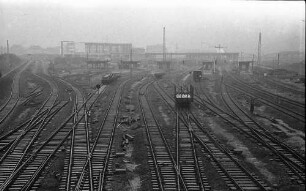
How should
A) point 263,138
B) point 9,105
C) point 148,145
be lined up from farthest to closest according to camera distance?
point 9,105
point 263,138
point 148,145

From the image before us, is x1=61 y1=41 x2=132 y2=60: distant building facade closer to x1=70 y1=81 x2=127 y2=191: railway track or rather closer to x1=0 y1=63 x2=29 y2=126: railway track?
x1=0 y1=63 x2=29 y2=126: railway track

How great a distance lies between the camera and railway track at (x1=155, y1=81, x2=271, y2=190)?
382 inches

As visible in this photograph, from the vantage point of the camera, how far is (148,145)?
13461 mm

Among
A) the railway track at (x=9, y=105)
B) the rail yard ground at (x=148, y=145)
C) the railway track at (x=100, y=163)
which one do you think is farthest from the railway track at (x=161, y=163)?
the railway track at (x=9, y=105)

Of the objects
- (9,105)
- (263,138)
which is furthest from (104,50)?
(263,138)

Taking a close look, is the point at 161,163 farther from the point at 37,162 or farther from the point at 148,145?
the point at 37,162

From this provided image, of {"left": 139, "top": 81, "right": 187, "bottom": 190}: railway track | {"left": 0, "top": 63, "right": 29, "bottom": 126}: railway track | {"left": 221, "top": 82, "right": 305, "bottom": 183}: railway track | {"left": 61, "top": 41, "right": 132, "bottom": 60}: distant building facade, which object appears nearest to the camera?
{"left": 139, "top": 81, "right": 187, "bottom": 190}: railway track

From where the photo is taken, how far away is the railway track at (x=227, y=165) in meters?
9.70

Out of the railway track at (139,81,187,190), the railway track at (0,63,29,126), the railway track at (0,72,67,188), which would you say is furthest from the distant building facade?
the railway track at (139,81,187,190)

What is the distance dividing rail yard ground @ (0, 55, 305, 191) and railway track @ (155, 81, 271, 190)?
32 millimetres

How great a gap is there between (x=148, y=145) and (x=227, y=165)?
3.53 m

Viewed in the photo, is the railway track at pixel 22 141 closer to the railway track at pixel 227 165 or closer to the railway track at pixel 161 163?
the railway track at pixel 161 163

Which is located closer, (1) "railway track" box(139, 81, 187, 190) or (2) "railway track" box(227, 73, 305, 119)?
(1) "railway track" box(139, 81, 187, 190)

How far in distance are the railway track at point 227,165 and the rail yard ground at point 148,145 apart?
32 mm
